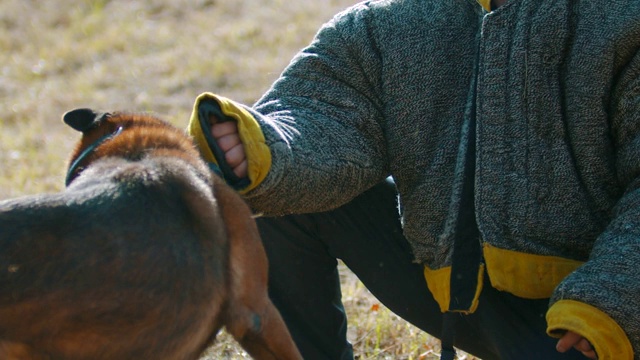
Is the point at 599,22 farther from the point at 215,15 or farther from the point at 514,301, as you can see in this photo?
the point at 215,15

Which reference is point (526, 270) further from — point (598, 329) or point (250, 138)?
point (250, 138)

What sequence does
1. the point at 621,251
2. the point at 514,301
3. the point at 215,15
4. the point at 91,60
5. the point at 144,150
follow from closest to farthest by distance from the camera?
the point at 621,251 → the point at 144,150 → the point at 514,301 → the point at 91,60 → the point at 215,15

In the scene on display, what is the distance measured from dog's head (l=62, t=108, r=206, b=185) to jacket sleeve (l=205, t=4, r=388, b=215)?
25cm

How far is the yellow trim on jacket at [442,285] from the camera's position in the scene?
287cm

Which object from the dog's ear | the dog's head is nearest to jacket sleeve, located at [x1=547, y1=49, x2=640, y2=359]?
the dog's head

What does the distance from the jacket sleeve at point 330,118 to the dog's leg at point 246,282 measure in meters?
0.15

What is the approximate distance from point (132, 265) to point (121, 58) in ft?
22.8

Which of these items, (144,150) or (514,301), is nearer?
(144,150)

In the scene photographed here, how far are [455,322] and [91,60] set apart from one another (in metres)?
6.74

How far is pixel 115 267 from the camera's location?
A: 2330 millimetres

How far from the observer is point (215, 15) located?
9.78 m

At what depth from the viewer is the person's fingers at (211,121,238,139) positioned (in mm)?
2741

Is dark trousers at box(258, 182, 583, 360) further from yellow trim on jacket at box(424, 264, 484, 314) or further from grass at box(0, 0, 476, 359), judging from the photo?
grass at box(0, 0, 476, 359)

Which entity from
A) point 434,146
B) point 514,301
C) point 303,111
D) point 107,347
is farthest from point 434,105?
point 107,347
